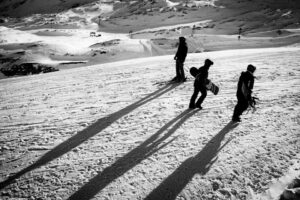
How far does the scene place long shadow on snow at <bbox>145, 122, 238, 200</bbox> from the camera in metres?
4.06

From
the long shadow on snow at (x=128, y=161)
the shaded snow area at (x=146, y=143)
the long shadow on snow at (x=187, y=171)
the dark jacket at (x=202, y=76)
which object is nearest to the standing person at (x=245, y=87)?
the shaded snow area at (x=146, y=143)

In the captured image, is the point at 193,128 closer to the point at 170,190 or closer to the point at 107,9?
the point at 170,190

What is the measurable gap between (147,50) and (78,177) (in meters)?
27.4

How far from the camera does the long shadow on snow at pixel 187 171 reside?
4059mm

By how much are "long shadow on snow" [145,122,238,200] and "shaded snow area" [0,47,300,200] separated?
2 centimetres

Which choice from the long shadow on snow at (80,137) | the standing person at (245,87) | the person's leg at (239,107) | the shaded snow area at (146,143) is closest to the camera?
the shaded snow area at (146,143)

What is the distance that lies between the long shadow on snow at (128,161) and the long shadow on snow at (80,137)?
1282 mm

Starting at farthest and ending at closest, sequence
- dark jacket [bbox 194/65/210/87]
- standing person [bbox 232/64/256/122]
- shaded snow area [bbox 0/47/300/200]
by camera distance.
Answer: dark jacket [bbox 194/65/210/87] → standing person [bbox 232/64/256/122] → shaded snow area [bbox 0/47/300/200]

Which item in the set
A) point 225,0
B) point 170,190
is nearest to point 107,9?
point 225,0

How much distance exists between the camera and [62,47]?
34.5m

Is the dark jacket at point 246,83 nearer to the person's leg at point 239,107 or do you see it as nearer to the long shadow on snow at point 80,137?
the person's leg at point 239,107

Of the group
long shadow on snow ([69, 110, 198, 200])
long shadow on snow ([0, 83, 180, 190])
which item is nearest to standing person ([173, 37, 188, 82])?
long shadow on snow ([0, 83, 180, 190])

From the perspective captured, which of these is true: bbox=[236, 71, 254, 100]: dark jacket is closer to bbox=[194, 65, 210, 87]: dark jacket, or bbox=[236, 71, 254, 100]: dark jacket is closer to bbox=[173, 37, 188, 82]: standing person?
bbox=[194, 65, 210, 87]: dark jacket

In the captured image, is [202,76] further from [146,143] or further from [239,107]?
[146,143]
